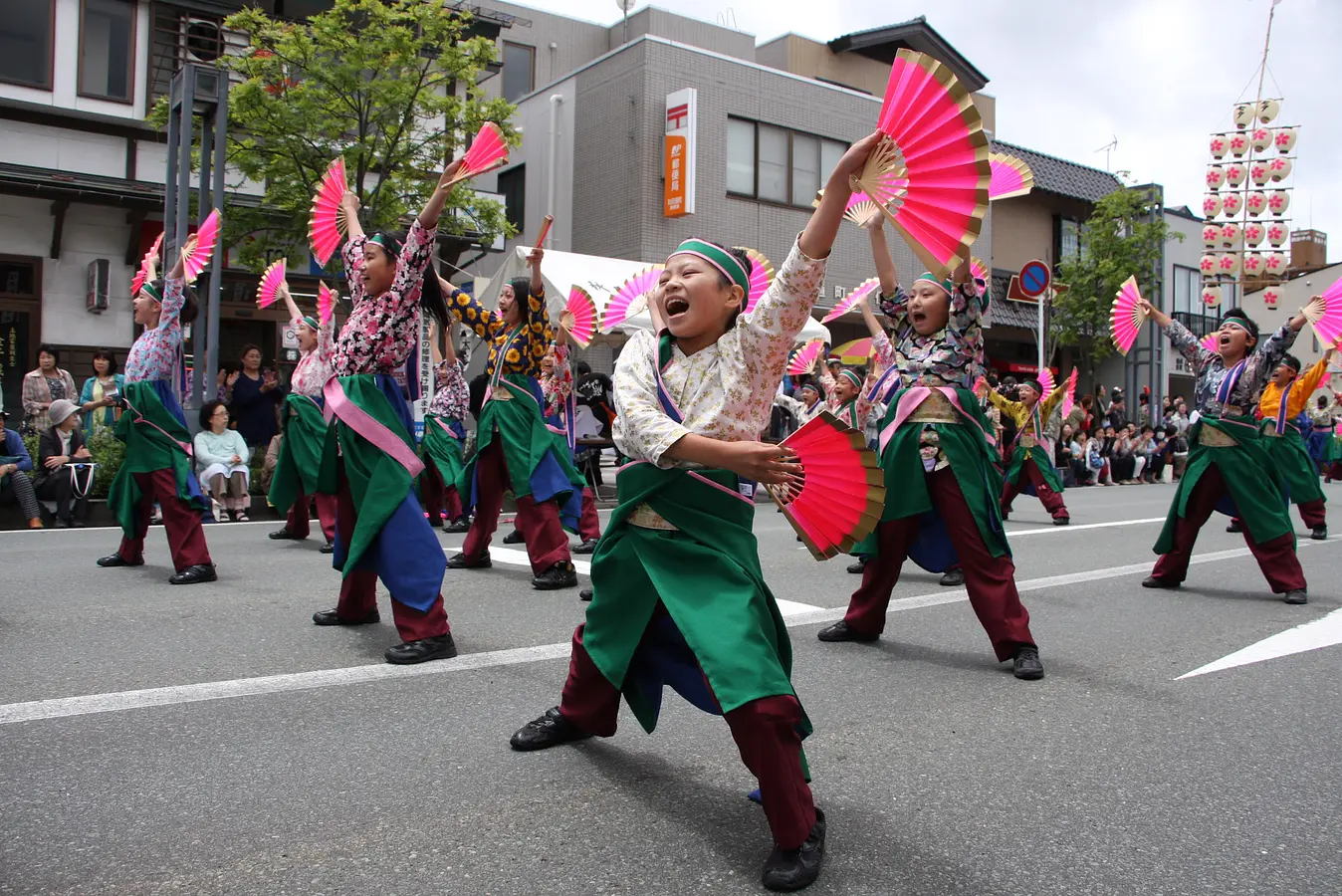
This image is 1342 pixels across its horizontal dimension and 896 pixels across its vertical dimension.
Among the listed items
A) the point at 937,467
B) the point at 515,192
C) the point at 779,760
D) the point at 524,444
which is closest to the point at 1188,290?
the point at 515,192

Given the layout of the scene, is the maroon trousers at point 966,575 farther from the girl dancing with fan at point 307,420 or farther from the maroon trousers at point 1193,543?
the girl dancing with fan at point 307,420

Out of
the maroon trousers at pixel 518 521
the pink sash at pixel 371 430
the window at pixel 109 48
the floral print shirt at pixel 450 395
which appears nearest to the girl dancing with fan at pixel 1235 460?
the maroon trousers at pixel 518 521

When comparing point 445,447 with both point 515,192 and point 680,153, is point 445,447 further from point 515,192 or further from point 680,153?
point 515,192

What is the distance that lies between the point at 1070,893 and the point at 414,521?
2.98m

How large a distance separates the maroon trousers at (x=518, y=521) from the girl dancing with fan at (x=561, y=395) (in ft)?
1.49

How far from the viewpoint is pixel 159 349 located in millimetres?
6855

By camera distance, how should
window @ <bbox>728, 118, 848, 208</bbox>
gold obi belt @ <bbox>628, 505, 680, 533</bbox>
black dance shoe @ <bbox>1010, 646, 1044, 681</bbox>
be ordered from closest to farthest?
gold obi belt @ <bbox>628, 505, 680, 533</bbox>, black dance shoe @ <bbox>1010, 646, 1044, 681</bbox>, window @ <bbox>728, 118, 848, 208</bbox>

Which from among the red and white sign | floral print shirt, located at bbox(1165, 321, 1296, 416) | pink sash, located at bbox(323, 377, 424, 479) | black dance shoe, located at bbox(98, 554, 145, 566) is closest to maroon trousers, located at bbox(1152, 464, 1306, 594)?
floral print shirt, located at bbox(1165, 321, 1296, 416)

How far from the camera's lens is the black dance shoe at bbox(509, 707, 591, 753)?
3.45m

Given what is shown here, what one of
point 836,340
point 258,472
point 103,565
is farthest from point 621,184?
point 103,565

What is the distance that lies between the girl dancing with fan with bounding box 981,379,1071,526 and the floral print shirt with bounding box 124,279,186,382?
7883mm

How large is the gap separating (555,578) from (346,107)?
11078mm

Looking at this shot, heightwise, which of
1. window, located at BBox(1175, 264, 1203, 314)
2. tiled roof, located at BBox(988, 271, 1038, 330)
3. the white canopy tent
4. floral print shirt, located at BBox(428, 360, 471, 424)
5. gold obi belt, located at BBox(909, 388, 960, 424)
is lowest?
gold obi belt, located at BBox(909, 388, 960, 424)

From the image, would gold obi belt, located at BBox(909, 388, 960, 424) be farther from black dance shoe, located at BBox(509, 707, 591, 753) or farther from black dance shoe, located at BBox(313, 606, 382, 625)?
Answer: black dance shoe, located at BBox(313, 606, 382, 625)
